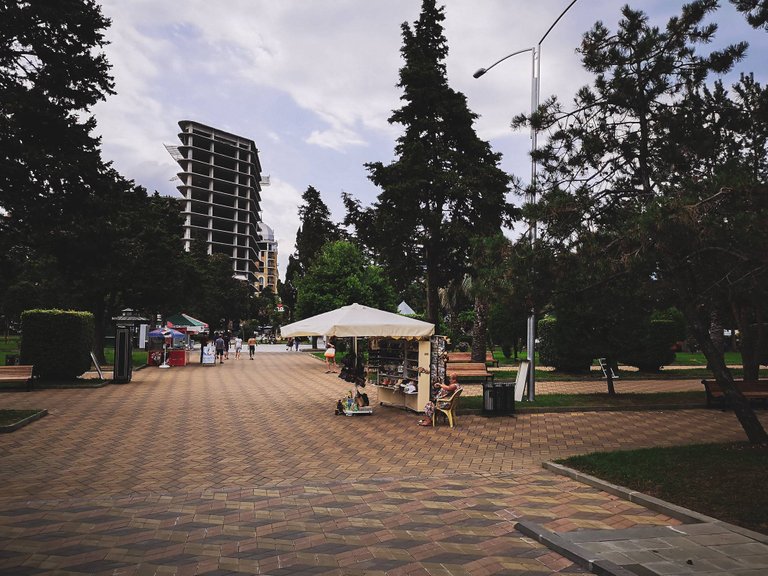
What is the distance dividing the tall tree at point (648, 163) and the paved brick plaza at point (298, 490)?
3.08 metres

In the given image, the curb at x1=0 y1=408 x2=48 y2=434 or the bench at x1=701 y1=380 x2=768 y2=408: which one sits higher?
the bench at x1=701 y1=380 x2=768 y2=408

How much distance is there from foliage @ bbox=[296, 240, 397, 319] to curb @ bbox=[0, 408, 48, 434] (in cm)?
2391

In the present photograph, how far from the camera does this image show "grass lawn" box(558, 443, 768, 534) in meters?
5.94

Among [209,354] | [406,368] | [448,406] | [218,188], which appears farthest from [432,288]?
[218,188]

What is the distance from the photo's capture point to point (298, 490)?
6887 millimetres

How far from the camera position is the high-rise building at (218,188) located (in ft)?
355

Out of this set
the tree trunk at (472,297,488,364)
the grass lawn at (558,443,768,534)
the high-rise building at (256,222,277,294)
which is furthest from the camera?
the high-rise building at (256,222,277,294)

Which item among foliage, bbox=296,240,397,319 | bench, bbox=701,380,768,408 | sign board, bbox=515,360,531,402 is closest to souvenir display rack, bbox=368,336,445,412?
sign board, bbox=515,360,531,402

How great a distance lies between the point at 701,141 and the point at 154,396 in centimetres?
1445

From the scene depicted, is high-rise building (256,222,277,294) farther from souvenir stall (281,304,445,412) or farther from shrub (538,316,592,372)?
souvenir stall (281,304,445,412)

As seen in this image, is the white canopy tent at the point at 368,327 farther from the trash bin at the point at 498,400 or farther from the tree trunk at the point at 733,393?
the tree trunk at the point at 733,393

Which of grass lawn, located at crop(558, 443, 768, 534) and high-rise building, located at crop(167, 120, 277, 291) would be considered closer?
grass lawn, located at crop(558, 443, 768, 534)

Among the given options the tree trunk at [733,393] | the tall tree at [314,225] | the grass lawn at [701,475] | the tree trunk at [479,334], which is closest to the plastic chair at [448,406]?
the grass lawn at [701,475]

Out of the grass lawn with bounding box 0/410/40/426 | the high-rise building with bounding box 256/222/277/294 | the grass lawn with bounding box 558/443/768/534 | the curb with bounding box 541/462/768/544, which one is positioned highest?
the high-rise building with bounding box 256/222/277/294
